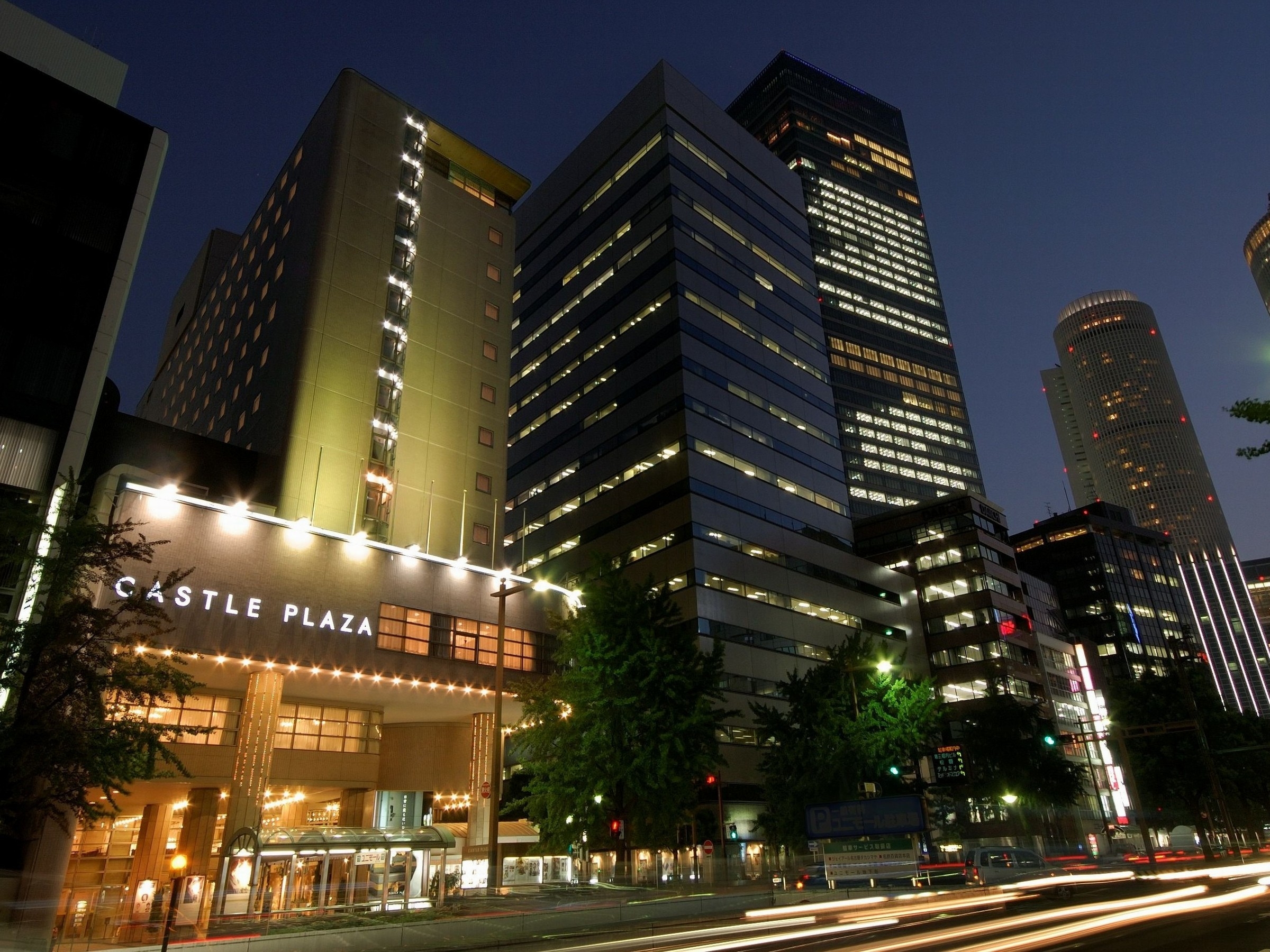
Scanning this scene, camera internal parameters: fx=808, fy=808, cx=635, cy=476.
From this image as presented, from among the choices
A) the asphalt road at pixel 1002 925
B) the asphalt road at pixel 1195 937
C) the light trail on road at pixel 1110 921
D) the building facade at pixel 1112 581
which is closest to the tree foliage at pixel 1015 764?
the asphalt road at pixel 1002 925

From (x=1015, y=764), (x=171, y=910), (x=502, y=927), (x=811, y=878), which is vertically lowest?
(x=502, y=927)

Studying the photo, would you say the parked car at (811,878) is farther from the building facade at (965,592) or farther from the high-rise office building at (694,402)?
the building facade at (965,592)

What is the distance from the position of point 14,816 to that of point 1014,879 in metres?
36.6

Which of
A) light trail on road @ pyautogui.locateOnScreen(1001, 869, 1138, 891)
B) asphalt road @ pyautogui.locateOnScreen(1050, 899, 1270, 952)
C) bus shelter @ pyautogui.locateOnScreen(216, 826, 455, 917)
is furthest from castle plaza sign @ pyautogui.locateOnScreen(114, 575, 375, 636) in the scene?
asphalt road @ pyautogui.locateOnScreen(1050, 899, 1270, 952)

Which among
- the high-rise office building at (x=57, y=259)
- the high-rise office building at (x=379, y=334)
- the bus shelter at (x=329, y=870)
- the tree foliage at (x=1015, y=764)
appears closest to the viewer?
the bus shelter at (x=329, y=870)

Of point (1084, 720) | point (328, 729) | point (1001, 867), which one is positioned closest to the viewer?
point (1001, 867)

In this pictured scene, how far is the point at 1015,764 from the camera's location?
206ft

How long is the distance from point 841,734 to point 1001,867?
10.6m

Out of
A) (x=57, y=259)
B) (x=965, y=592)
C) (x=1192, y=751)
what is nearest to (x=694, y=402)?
(x=965, y=592)

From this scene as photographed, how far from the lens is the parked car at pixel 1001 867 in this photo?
112 feet

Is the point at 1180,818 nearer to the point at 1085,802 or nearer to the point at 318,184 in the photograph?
the point at 1085,802

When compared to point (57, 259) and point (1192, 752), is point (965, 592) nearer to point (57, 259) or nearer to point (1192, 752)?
point (1192, 752)

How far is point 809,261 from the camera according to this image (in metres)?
Answer: 106

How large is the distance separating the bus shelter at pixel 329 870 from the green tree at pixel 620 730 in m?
7.02
